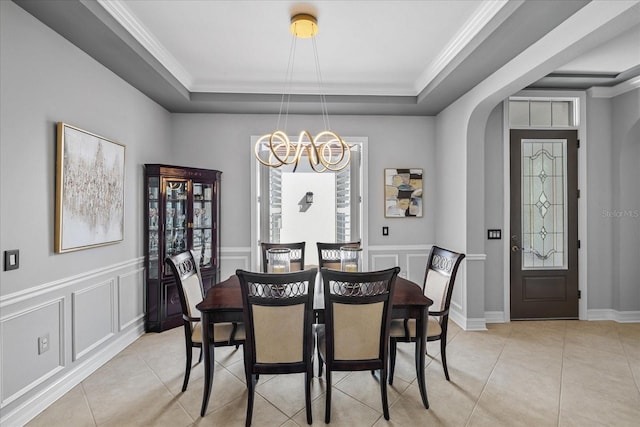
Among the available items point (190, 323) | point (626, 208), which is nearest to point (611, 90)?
point (626, 208)

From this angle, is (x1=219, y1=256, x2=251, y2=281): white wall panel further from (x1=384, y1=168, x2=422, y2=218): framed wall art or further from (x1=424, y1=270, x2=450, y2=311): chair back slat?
(x1=424, y1=270, x2=450, y2=311): chair back slat

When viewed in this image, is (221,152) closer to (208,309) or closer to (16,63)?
(16,63)

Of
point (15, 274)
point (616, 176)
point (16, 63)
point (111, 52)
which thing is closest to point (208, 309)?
point (15, 274)

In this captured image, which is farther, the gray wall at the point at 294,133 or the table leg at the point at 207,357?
the gray wall at the point at 294,133

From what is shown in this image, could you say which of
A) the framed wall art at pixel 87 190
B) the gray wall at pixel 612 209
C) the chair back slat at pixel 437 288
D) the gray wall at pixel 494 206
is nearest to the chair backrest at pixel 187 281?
the framed wall art at pixel 87 190

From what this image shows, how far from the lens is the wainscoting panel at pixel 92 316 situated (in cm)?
260

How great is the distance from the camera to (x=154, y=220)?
3.70 meters

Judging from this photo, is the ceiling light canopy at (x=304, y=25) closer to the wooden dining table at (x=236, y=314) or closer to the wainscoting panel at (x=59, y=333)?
the wooden dining table at (x=236, y=314)

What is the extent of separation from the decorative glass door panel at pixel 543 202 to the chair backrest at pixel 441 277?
179 cm

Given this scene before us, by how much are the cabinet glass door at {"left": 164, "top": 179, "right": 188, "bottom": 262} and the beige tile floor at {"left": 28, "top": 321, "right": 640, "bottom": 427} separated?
1091 millimetres

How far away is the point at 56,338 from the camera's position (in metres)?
2.39

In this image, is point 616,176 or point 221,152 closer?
point 616,176

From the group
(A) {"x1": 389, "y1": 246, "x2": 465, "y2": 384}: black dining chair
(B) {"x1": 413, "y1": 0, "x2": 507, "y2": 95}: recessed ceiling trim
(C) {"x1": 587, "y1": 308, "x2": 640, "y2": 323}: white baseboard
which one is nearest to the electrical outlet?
(A) {"x1": 389, "y1": 246, "x2": 465, "y2": 384}: black dining chair

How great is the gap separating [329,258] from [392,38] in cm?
219
